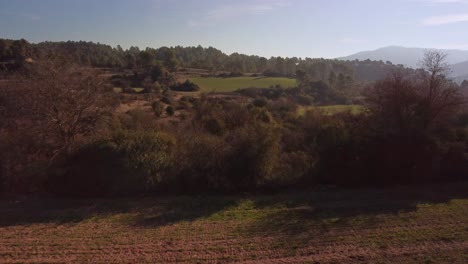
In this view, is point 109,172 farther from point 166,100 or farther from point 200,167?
point 166,100

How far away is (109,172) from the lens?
493 inches

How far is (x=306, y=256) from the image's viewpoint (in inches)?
324

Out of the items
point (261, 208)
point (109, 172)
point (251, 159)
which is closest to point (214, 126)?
point (251, 159)

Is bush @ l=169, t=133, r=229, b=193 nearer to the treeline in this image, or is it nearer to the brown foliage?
the treeline

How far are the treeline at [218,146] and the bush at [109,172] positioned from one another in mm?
37

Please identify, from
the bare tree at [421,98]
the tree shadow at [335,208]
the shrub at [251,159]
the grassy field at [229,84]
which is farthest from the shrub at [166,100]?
the tree shadow at [335,208]

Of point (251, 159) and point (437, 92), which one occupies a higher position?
point (437, 92)

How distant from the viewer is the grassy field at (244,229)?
27.2 feet

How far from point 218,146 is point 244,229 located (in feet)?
14.8

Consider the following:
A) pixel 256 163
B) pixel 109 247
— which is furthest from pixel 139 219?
pixel 256 163

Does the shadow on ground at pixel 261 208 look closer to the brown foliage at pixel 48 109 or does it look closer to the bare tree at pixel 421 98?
the brown foliage at pixel 48 109

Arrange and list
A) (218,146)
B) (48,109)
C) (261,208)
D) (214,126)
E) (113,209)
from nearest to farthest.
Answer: (113,209)
(261,208)
(218,146)
(48,109)
(214,126)

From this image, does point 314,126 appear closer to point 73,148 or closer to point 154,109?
point 73,148

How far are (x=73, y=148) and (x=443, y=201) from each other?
14.2 meters
